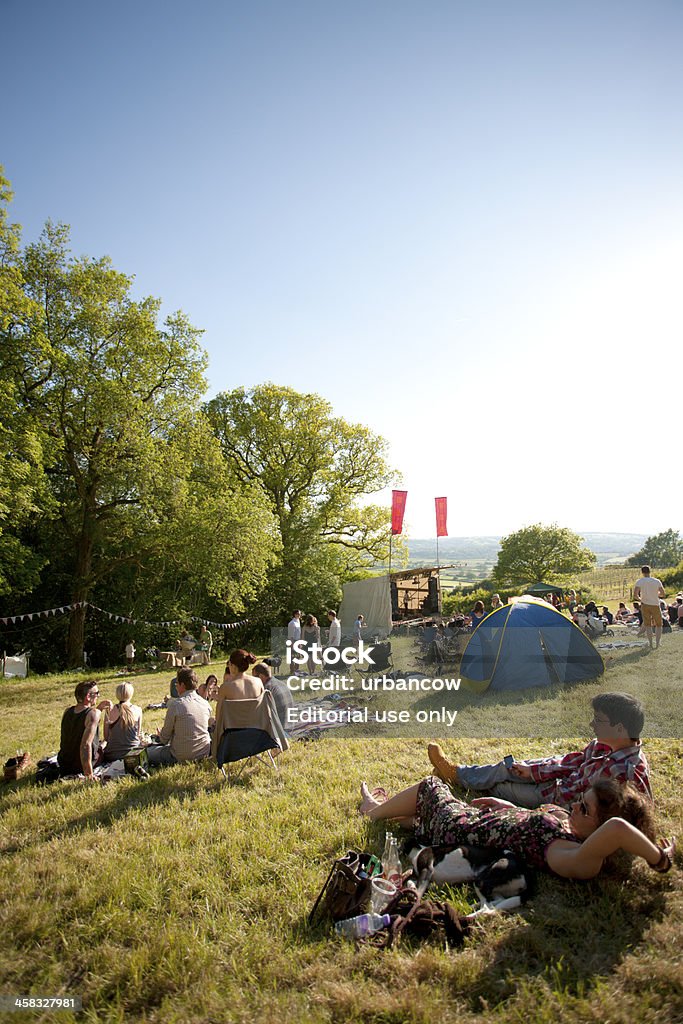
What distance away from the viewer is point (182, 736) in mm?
5410

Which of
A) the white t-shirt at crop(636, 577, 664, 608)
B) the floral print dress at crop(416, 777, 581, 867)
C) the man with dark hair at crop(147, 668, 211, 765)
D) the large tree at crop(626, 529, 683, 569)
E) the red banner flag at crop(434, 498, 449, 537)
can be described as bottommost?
the large tree at crop(626, 529, 683, 569)

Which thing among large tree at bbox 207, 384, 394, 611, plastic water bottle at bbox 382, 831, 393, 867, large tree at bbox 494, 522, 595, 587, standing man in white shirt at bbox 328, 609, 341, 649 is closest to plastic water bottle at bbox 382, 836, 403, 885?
plastic water bottle at bbox 382, 831, 393, 867

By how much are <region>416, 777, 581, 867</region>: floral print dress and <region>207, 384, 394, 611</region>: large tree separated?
58.3 ft

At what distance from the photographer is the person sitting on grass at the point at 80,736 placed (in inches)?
199

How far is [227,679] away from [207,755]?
3.11 feet

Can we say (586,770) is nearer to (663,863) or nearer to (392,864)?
(663,863)

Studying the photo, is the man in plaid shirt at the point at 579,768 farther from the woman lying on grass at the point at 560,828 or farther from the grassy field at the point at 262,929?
the grassy field at the point at 262,929

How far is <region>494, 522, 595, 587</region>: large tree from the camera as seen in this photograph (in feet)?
155

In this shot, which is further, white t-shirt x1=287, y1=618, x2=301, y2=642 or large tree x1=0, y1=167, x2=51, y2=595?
white t-shirt x1=287, y1=618, x2=301, y2=642

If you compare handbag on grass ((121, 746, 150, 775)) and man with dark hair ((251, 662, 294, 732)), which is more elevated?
man with dark hair ((251, 662, 294, 732))

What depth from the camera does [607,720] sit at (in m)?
3.36

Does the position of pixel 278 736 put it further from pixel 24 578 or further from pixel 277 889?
pixel 24 578

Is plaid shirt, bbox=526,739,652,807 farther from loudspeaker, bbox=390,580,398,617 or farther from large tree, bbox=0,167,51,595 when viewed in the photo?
loudspeaker, bbox=390,580,398,617


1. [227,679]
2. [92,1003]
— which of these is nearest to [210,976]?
[92,1003]
